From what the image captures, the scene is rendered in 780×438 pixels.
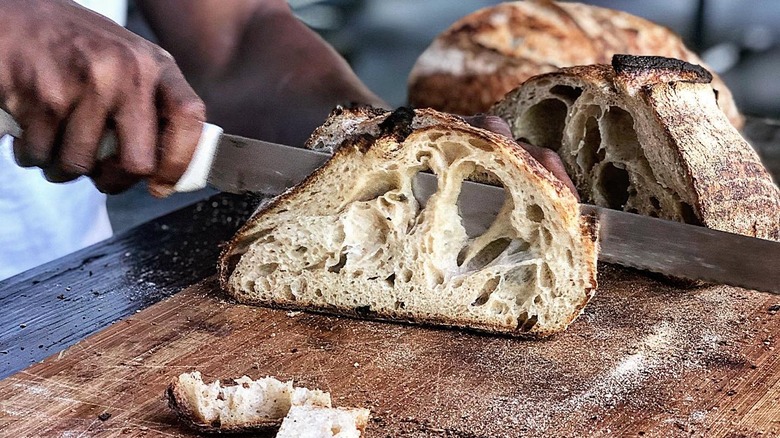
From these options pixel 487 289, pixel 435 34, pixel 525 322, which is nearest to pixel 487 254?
pixel 487 289

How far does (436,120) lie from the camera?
88.0 inches

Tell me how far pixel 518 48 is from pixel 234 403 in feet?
8.01

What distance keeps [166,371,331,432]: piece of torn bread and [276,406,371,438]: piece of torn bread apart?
0.24 feet

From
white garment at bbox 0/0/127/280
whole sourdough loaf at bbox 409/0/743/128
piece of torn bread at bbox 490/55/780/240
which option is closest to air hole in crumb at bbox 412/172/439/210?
piece of torn bread at bbox 490/55/780/240

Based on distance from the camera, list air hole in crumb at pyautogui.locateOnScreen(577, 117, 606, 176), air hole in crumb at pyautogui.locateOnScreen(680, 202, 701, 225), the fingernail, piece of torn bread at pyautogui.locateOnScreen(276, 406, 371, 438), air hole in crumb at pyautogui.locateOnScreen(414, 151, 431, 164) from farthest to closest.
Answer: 1. air hole in crumb at pyautogui.locateOnScreen(577, 117, 606, 176)
2. air hole in crumb at pyautogui.locateOnScreen(680, 202, 701, 225)
3. air hole in crumb at pyautogui.locateOnScreen(414, 151, 431, 164)
4. the fingernail
5. piece of torn bread at pyautogui.locateOnScreen(276, 406, 371, 438)

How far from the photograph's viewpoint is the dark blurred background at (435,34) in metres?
5.07

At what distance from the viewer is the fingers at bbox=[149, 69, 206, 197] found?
2.02m

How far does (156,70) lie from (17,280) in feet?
3.07

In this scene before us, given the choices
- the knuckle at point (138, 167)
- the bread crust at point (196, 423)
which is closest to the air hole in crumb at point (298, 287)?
the knuckle at point (138, 167)

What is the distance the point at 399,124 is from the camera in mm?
2254

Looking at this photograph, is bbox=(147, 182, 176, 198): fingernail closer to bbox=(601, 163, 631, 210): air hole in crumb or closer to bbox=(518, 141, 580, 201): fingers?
bbox=(518, 141, 580, 201): fingers

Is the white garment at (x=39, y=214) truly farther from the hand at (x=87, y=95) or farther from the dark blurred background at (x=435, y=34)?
the dark blurred background at (x=435, y=34)

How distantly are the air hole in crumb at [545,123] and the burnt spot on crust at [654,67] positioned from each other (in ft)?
1.04

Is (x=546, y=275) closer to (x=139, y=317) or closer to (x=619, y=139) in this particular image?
(x=619, y=139)
